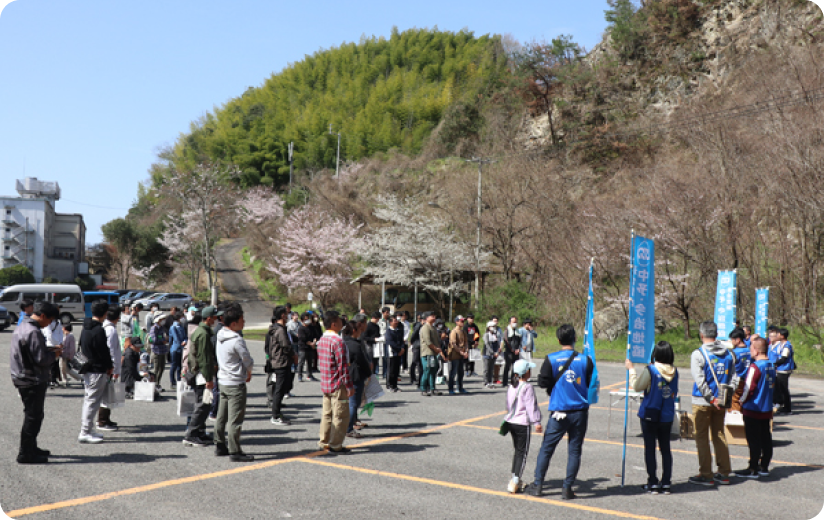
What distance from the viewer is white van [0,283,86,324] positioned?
3028 centimetres

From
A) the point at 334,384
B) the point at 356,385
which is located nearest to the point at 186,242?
the point at 356,385

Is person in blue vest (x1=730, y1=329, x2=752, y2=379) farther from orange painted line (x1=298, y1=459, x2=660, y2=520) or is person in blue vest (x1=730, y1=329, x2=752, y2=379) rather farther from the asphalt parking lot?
orange painted line (x1=298, y1=459, x2=660, y2=520)

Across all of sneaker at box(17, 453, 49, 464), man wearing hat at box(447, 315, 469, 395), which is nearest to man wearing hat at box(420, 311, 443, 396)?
man wearing hat at box(447, 315, 469, 395)

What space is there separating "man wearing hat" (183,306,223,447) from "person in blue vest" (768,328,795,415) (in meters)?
9.60

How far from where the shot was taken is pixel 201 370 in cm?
761

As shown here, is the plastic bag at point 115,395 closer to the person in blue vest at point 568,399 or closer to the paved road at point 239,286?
the person in blue vest at point 568,399

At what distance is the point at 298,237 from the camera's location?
150 ft

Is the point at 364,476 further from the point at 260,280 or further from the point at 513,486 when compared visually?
the point at 260,280

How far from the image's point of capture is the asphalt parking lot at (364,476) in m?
5.65

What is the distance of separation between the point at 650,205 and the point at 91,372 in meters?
22.3

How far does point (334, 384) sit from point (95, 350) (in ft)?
10.8

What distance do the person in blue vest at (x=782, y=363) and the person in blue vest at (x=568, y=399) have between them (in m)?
6.86

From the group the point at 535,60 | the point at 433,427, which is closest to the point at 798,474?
the point at 433,427

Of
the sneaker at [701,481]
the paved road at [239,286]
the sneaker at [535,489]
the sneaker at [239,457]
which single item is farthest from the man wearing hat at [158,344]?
the paved road at [239,286]
